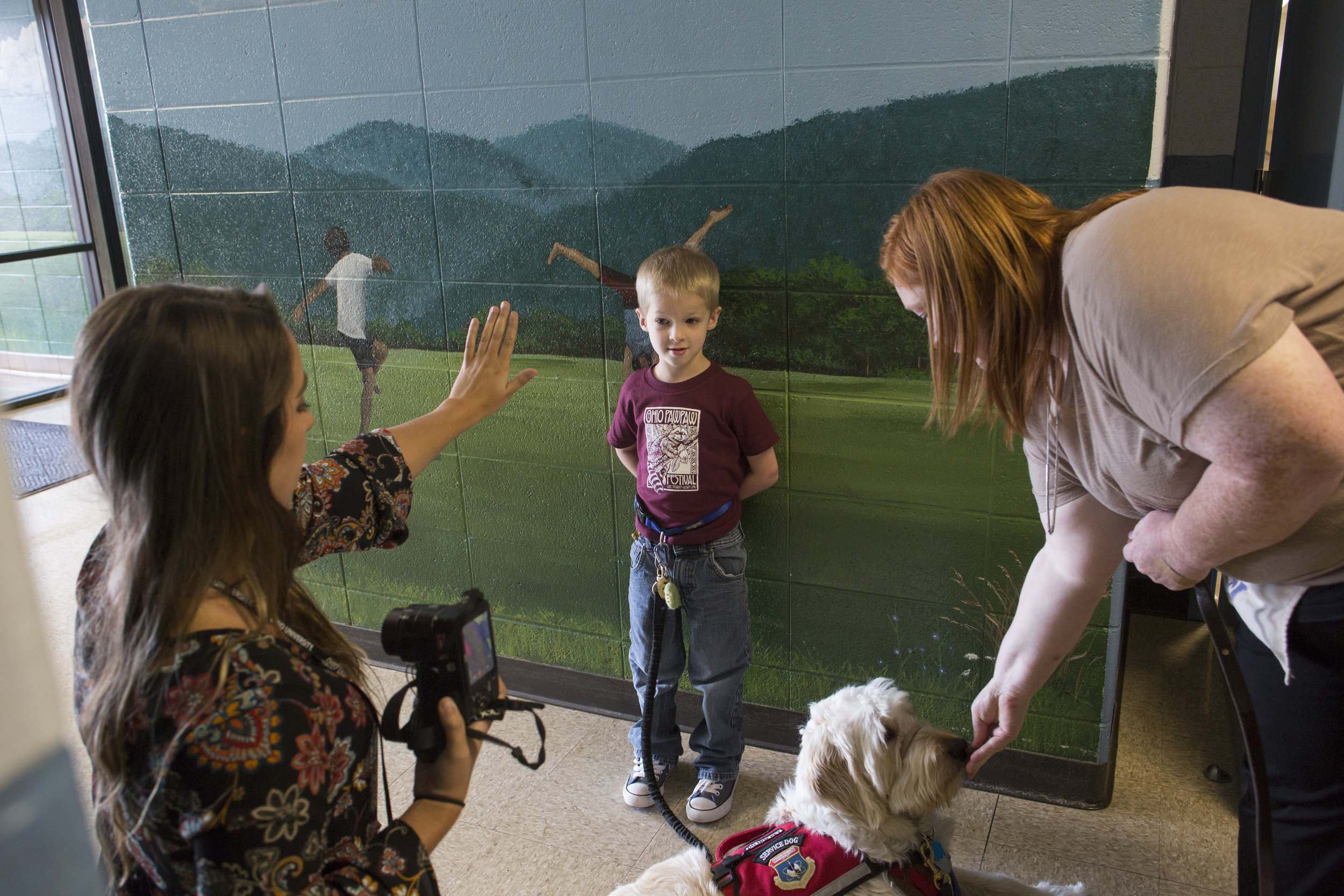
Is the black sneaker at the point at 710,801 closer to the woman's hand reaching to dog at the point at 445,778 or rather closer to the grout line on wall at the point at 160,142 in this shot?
the woman's hand reaching to dog at the point at 445,778

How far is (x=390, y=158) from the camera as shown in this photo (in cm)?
261

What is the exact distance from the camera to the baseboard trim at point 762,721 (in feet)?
7.50

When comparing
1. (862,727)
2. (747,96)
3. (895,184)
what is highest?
(747,96)

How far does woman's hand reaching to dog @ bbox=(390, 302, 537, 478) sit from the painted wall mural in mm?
852

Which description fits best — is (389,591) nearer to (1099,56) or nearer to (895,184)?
(895,184)

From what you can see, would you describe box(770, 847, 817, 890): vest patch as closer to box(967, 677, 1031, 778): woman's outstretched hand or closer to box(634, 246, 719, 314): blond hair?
box(967, 677, 1031, 778): woman's outstretched hand

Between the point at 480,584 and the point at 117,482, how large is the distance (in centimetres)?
203

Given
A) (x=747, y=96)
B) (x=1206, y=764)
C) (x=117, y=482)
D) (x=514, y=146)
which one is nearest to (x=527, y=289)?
(x=514, y=146)

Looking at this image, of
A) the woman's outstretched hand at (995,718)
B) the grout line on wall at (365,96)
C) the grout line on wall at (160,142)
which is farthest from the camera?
the grout line on wall at (160,142)

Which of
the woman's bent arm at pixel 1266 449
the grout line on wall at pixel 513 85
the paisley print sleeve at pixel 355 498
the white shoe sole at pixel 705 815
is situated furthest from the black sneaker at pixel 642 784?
the grout line on wall at pixel 513 85

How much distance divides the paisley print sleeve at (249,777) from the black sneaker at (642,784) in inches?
57.7

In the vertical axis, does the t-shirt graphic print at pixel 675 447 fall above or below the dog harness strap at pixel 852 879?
above

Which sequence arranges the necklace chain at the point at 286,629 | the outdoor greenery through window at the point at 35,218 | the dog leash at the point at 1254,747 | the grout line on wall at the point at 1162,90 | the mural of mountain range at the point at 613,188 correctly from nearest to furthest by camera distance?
1. the necklace chain at the point at 286,629
2. the dog leash at the point at 1254,747
3. the grout line on wall at the point at 1162,90
4. the mural of mountain range at the point at 613,188
5. the outdoor greenery through window at the point at 35,218

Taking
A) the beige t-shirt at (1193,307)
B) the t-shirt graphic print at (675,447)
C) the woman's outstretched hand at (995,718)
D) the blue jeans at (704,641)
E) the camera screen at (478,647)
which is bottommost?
the blue jeans at (704,641)
